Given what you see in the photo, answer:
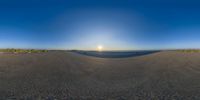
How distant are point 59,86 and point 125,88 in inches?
186

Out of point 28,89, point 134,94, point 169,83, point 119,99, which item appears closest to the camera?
point 119,99

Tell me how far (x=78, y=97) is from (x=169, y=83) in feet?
24.8

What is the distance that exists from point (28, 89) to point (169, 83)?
33.8ft

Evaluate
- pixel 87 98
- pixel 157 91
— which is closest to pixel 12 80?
pixel 87 98

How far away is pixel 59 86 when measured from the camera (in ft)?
44.8

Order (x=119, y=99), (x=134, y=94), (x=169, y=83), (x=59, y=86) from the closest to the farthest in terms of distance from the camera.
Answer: (x=119, y=99) < (x=134, y=94) < (x=59, y=86) < (x=169, y=83)

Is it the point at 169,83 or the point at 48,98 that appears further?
the point at 169,83

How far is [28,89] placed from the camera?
12578 mm

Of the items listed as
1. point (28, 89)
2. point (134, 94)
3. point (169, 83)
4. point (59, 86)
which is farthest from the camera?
point (169, 83)

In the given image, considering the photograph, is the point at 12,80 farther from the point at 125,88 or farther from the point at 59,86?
the point at 125,88

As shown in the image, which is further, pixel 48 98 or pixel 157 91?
pixel 157 91

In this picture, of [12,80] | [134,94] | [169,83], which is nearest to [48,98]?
[134,94]

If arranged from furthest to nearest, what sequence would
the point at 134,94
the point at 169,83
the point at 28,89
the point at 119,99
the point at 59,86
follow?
the point at 169,83
the point at 59,86
the point at 28,89
the point at 134,94
the point at 119,99

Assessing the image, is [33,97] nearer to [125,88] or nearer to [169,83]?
[125,88]
